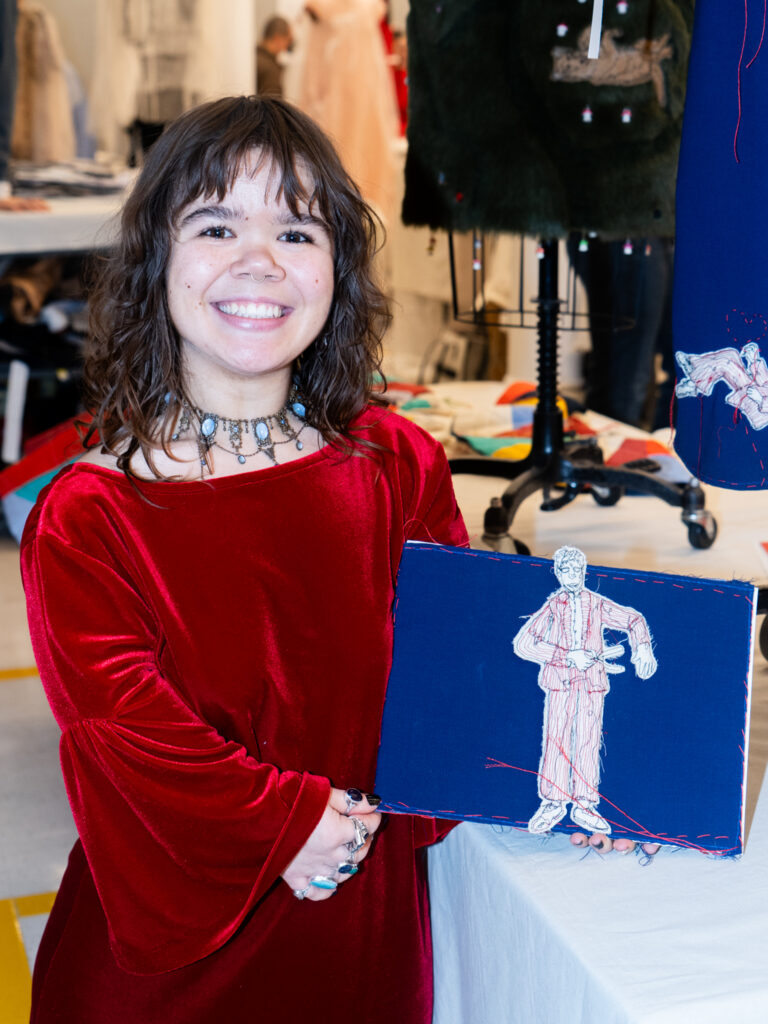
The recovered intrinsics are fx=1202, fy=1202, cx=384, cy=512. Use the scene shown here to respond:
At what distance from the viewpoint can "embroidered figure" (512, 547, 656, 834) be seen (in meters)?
1.01

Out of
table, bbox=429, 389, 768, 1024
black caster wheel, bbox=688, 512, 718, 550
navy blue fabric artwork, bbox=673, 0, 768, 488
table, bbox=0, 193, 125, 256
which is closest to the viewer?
table, bbox=429, 389, 768, 1024

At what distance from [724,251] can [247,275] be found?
530 mm

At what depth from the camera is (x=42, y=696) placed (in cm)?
244

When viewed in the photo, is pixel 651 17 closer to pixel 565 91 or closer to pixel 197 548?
pixel 565 91

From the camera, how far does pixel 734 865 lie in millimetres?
1031

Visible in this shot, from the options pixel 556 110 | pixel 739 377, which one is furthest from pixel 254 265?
pixel 556 110

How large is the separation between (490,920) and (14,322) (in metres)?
2.79

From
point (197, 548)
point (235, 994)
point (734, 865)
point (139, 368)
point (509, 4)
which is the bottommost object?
point (235, 994)

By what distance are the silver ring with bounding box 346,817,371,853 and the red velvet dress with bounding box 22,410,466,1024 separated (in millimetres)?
43

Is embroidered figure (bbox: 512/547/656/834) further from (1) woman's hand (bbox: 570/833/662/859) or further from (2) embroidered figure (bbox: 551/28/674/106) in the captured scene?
(2) embroidered figure (bbox: 551/28/674/106)

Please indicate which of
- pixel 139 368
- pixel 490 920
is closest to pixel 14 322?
pixel 139 368

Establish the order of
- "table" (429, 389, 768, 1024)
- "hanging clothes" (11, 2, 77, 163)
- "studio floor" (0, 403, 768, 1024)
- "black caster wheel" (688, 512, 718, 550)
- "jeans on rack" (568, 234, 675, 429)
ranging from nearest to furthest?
"table" (429, 389, 768, 1024) → "studio floor" (0, 403, 768, 1024) → "black caster wheel" (688, 512, 718, 550) → "jeans on rack" (568, 234, 675, 429) → "hanging clothes" (11, 2, 77, 163)

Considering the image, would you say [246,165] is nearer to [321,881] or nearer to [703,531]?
[321,881]

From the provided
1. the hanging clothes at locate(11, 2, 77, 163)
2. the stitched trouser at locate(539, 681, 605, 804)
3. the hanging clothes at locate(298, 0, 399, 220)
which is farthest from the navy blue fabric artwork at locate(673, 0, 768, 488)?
the hanging clothes at locate(11, 2, 77, 163)
